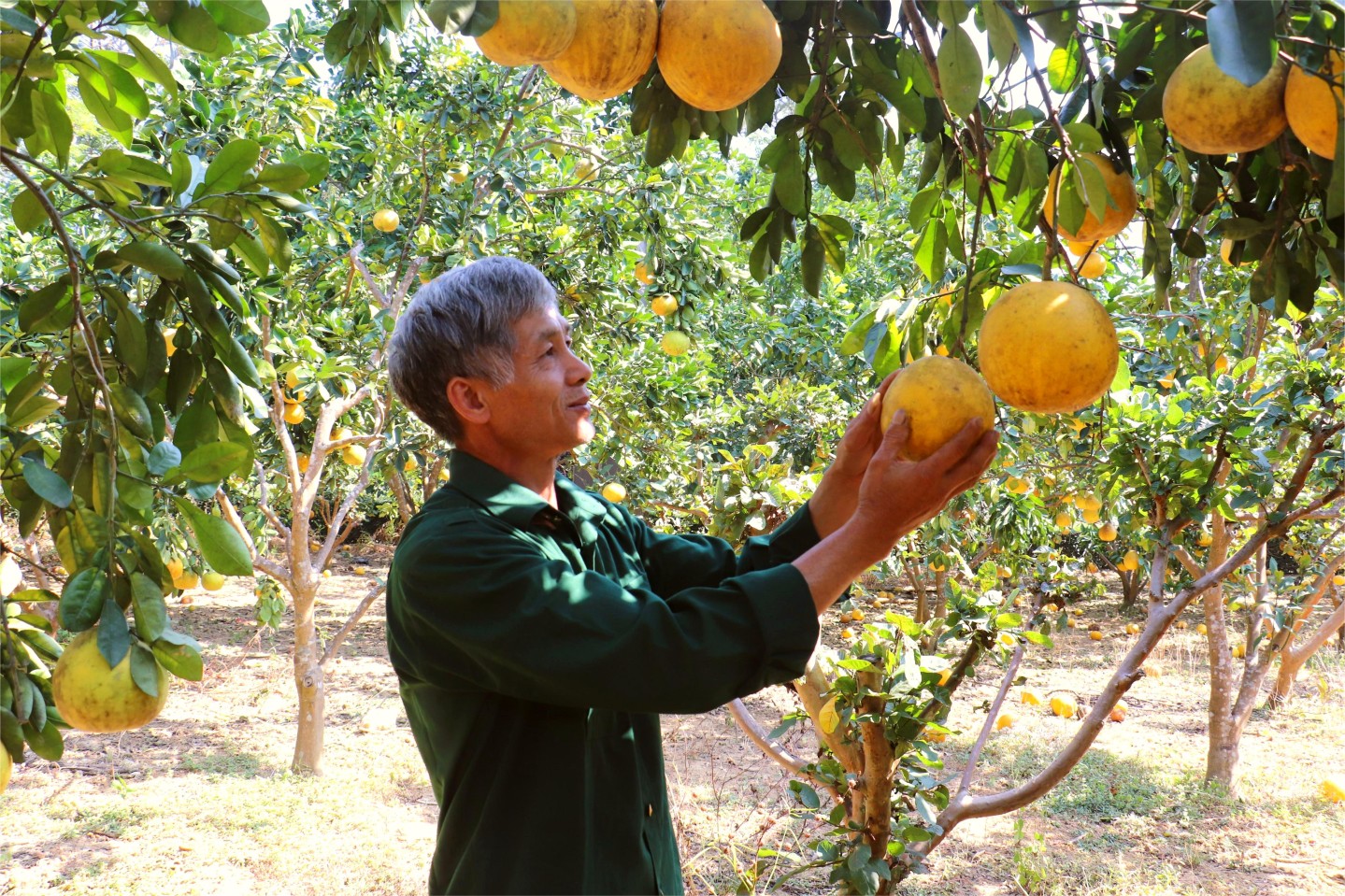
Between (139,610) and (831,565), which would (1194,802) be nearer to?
(831,565)

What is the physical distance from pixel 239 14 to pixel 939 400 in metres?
0.95

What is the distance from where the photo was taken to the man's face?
1.45m

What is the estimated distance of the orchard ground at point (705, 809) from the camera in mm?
4059

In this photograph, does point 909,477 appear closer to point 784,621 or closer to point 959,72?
point 784,621

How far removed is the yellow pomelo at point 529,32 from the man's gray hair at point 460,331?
587mm

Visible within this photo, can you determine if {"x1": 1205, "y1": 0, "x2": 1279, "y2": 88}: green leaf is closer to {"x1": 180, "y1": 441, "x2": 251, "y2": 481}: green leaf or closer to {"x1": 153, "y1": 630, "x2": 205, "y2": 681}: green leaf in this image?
{"x1": 180, "y1": 441, "x2": 251, "y2": 481}: green leaf

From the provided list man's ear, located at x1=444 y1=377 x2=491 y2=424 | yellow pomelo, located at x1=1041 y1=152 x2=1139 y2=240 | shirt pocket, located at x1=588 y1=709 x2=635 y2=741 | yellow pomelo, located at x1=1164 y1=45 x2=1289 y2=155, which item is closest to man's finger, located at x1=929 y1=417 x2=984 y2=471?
yellow pomelo, located at x1=1041 y1=152 x2=1139 y2=240

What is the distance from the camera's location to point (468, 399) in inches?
57.7

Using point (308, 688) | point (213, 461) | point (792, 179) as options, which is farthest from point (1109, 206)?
point (308, 688)

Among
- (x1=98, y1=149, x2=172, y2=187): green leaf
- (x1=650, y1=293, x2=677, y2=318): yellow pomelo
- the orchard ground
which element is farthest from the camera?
(x1=650, y1=293, x2=677, y2=318): yellow pomelo

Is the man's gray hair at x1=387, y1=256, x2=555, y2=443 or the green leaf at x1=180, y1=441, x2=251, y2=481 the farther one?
the man's gray hair at x1=387, y1=256, x2=555, y2=443

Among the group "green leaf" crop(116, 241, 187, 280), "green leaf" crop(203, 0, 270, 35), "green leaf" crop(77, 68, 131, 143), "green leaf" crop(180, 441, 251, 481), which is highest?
"green leaf" crop(203, 0, 270, 35)

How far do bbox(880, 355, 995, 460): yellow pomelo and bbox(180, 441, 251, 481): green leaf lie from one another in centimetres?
74

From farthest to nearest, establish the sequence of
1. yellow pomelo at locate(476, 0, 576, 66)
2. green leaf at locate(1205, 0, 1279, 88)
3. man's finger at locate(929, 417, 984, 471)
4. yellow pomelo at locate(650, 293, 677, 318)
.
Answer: yellow pomelo at locate(650, 293, 677, 318)
man's finger at locate(929, 417, 984, 471)
yellow pomelo at locate(476, 0, 576, 66)
green leaf at locate(1205, 0, 1279, 88)
